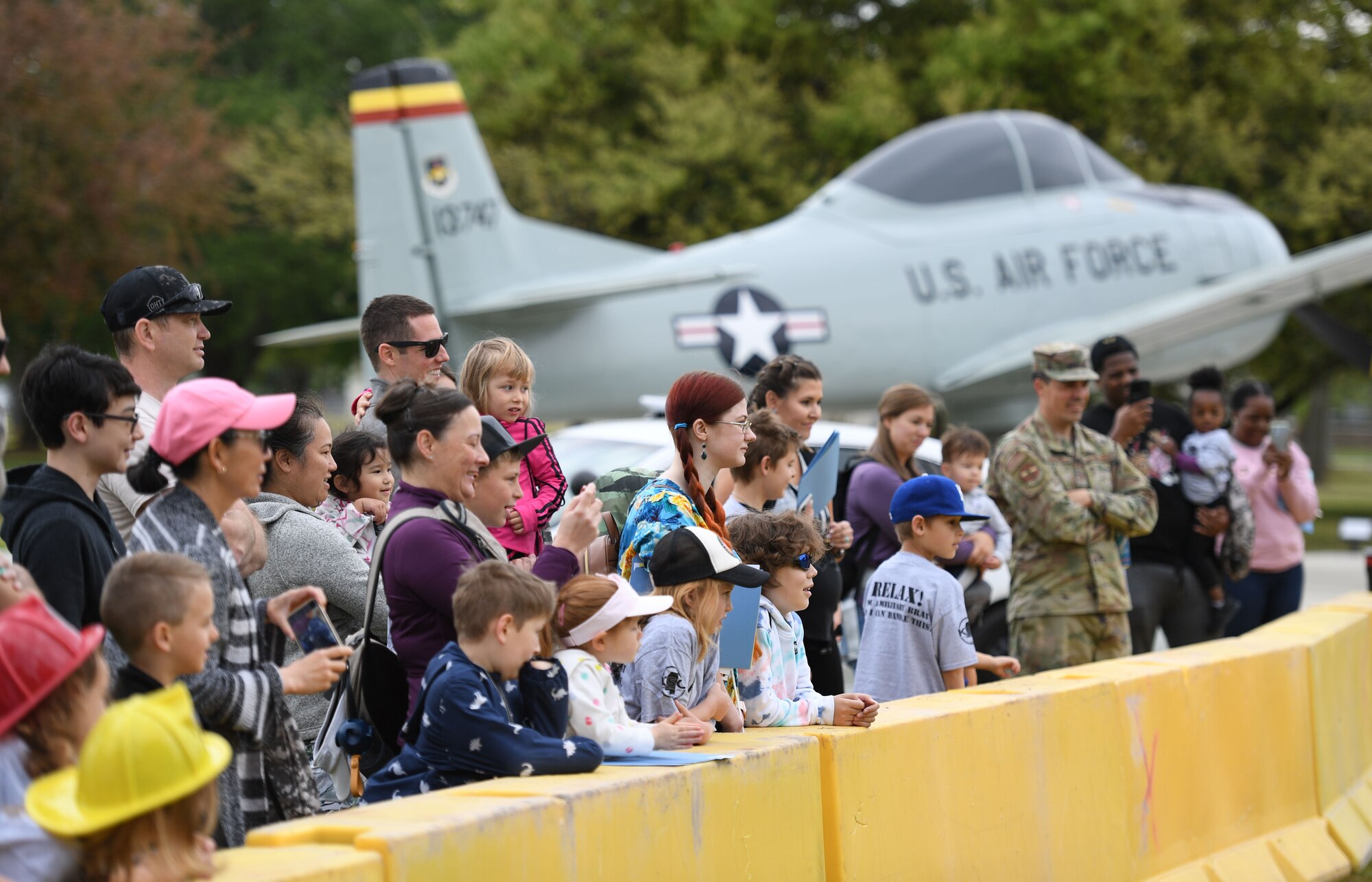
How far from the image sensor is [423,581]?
11.8 feet

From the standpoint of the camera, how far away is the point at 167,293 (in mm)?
4258

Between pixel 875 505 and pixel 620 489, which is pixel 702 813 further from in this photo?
pixel 875 505

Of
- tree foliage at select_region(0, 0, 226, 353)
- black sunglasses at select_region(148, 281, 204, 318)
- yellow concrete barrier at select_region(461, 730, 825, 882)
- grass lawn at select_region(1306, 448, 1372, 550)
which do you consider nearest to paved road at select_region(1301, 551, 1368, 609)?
grass lawn at select_region(1306, 448, 1372, 550)

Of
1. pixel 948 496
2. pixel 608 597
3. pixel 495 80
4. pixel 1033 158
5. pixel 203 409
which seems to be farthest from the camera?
pixel 495 80

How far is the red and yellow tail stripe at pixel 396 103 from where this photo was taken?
1391cm

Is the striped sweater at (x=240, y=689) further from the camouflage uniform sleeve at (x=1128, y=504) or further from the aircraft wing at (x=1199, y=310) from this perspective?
the aircraft wing at (x=1199, y=310)

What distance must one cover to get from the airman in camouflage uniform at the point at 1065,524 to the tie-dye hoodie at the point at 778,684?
233 cm

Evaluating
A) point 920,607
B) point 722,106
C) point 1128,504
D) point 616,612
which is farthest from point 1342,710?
point 722,106

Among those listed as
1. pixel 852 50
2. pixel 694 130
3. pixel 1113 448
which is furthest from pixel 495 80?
pixel 1113 448

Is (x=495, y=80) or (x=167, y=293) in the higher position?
(x=495, y=80)

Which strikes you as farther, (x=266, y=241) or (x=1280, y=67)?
(x=266, y=241)

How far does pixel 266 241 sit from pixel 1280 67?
21623 mm

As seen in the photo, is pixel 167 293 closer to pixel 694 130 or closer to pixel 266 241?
pixel 694 130

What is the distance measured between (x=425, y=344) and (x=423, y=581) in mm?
1464
